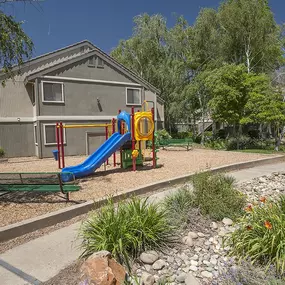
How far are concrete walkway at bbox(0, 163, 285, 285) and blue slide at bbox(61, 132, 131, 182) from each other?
4276 mm

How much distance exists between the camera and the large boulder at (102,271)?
2520 millimetres

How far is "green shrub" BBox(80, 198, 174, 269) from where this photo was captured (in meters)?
3.23

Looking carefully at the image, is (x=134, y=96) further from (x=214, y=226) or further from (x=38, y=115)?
(x=214, y=226)

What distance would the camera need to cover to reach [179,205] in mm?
4684

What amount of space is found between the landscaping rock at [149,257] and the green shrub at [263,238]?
1.09 m

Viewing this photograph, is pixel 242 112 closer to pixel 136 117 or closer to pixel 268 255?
pixel 136 117

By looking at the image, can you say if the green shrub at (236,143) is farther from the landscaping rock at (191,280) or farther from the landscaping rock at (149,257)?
the landscaping rock at (191,280)

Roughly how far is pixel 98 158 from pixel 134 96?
11.4 meters

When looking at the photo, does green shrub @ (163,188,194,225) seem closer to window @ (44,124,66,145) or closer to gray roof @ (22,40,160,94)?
window @ (44,124,66,145)

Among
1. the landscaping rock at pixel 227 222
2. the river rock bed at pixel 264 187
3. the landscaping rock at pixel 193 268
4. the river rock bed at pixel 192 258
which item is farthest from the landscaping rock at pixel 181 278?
the river rock bed at pixel 264 187

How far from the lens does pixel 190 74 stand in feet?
86.4

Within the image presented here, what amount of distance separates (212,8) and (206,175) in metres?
25.0

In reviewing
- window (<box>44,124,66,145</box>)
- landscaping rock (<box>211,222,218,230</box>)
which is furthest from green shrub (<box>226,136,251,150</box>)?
landscaping rock (<box>211,222,218,230</box>)

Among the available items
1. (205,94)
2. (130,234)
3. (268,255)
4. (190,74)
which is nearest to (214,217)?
(268,255)
